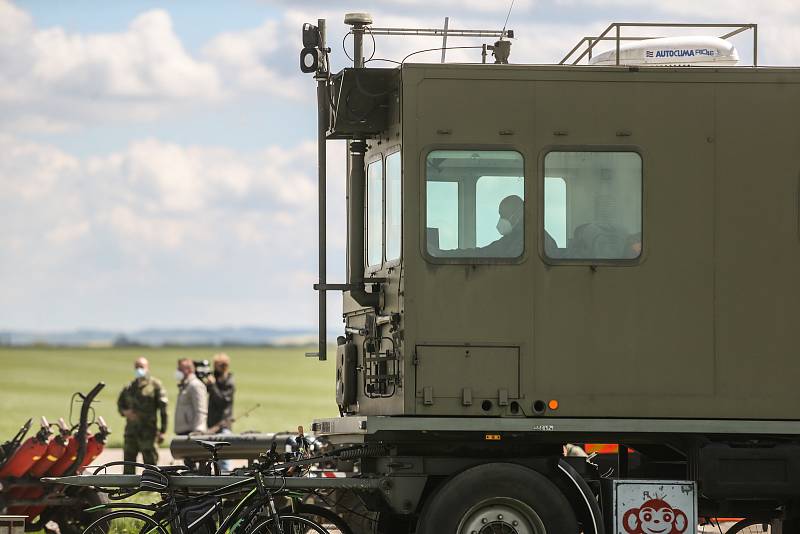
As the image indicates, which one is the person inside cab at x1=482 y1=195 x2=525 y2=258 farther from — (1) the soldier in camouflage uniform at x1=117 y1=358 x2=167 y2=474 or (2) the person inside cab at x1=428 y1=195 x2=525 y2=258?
(1) the soldier in camouflage uniform at x1=117 y1=358 x2=167 y2=474

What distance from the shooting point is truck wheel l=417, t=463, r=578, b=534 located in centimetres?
991

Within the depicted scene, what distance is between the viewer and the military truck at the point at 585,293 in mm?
9938

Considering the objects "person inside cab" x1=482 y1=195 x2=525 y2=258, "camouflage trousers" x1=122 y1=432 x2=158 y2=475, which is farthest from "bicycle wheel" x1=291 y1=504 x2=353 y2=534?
"camouflage trousers" x1=122 y1=432 x2=158 y2=475

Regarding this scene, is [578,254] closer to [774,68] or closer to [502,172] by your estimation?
[502,172]

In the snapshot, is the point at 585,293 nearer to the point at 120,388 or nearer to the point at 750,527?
the point at 750,527

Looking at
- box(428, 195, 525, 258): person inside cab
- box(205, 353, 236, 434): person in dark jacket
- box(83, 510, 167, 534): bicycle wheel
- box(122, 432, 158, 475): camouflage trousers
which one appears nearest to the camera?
box(428, 195, 525, 258): person inside cab

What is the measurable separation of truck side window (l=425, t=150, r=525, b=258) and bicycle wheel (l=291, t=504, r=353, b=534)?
6.88 feet

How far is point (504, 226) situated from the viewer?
10.1m

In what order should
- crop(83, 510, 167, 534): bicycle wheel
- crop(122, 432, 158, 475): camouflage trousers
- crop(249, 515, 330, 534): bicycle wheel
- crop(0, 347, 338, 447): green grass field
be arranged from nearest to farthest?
Answer: crop(249, 515, 330, 534): bicycle wheel → crop(83, 510, 167, 534): bicycle wheel → crop(122, 432, 158, 475): camouflage trousers → crop(0, 347, 338, 447): green grass field

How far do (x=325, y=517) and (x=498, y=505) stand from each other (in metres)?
1.42

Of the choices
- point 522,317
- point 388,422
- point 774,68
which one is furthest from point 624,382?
point 774,68

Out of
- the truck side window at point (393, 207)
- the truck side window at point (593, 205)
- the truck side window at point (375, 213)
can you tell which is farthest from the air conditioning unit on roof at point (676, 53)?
the truck side window at point (375, 213)

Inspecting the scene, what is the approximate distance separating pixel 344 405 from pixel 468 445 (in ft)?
4.10

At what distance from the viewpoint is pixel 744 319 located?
10102 millimetres
